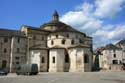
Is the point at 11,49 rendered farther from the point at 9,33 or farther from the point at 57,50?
the point at 57,50

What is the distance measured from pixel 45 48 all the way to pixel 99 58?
3862 cm

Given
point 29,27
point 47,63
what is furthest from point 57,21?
point 47,63

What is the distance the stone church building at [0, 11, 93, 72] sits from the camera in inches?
2140

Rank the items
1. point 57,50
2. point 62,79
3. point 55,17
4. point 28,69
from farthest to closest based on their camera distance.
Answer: point 55,17 → point 57,50 → point 28,69 → point 62,79

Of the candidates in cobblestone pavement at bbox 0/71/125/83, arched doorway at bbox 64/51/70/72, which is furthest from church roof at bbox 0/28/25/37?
cobblestone pavement at bbox 0/71/125/83

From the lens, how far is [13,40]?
5731 cm

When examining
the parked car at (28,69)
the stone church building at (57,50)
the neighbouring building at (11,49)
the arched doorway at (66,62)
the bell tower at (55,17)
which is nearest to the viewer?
the parked car at (28,69)

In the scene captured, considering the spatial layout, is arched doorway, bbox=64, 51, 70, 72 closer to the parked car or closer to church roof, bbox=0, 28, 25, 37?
church roof, bbox=0, 28, 25, 37

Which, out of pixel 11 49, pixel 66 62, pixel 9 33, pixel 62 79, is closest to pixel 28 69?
pixel 62 79

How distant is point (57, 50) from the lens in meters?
55.8

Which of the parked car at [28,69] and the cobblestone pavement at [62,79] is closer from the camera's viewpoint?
the cobblestone pavement at [62,79]

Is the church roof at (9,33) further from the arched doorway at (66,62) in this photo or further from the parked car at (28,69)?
the parked car at (28,69)

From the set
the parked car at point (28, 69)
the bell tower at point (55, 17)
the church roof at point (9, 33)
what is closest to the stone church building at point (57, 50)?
the church roof at point (9, 33)

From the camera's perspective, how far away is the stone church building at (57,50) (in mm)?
54356
